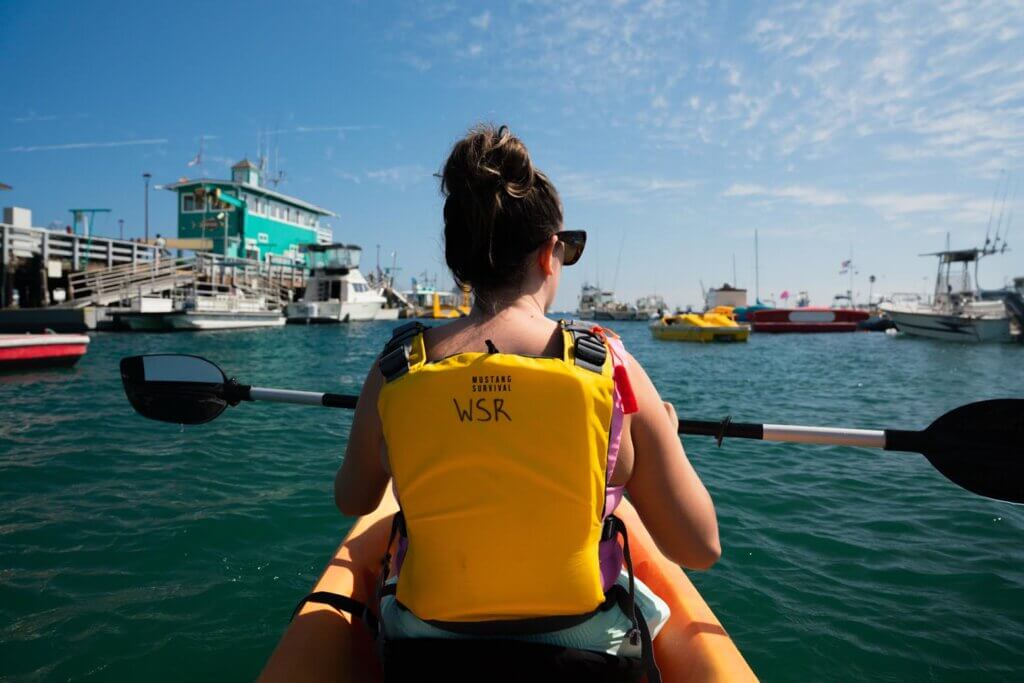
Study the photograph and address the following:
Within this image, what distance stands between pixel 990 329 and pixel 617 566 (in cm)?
4000

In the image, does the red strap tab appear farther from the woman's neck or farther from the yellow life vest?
the woman's neck

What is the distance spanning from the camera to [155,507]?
16.6 ft

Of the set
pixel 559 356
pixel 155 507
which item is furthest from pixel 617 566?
pixel 155 507

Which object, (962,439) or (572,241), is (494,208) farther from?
(962,439)

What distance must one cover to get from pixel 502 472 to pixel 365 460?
573mm

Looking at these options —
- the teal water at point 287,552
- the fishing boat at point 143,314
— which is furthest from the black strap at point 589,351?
the fishing boat at point 143,314

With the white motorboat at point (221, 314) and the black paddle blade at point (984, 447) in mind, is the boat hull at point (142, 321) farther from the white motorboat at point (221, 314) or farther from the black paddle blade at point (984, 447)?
the black paddle blade at point (984, 447)

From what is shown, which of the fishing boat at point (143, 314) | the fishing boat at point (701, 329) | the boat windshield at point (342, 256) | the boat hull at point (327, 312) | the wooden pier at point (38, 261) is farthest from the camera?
the boat windshield at point (342, 256)

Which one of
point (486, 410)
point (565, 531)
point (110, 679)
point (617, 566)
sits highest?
point (486, 410)

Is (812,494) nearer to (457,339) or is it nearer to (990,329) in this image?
(457,339)

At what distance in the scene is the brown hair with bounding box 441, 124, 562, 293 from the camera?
4.59ft

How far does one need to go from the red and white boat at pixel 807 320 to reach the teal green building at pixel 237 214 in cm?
4117

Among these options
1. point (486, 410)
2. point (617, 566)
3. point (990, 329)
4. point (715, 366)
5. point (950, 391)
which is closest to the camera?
point (486, 410)

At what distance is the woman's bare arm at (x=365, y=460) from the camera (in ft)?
5.13
